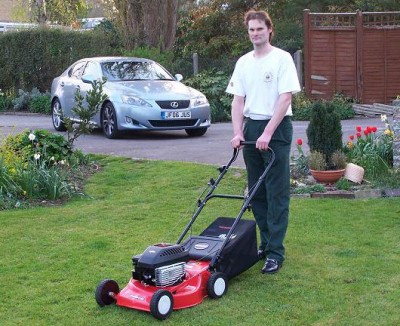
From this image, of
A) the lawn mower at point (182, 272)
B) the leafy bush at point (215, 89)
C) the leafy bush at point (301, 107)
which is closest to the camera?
the lawn mower at point (182, 272)

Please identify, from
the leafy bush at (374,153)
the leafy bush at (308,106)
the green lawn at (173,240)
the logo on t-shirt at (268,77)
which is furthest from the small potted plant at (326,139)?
the leafy bush at (308,106)

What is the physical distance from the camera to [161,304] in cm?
525

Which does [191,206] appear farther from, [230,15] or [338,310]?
[230,15]

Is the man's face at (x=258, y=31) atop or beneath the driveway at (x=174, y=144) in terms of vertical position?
atop

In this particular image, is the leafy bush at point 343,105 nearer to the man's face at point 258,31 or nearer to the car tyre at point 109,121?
the car tyre at point 109,121

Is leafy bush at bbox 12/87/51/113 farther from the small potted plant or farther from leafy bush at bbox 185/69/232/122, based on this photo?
the small potted plant

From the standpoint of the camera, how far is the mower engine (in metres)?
5.39

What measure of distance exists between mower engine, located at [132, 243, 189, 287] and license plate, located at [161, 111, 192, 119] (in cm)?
917

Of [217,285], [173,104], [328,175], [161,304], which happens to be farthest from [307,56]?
[161,304]

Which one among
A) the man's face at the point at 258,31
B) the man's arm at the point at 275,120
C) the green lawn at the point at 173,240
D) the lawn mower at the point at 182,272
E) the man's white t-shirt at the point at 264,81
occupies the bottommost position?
the green lawn at the point at 173,240

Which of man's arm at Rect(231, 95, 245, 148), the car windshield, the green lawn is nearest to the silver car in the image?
the car windshield

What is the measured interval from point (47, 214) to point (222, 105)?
1130 centimetres

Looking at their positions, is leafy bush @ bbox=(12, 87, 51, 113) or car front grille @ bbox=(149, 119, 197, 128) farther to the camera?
leafy bush @ bbox=(12, 87, 51, 113)

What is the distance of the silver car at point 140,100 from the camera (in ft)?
48.1
